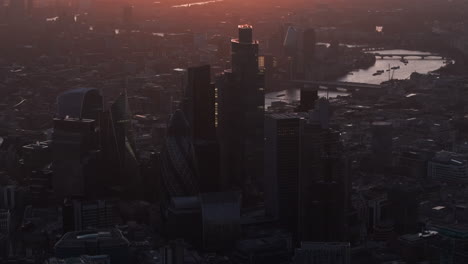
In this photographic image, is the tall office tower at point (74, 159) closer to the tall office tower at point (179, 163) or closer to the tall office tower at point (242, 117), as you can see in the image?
the tall office tower at point (179, 163)

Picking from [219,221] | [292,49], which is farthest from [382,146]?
[292,49]

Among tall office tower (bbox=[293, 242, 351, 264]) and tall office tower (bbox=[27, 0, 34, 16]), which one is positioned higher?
tall office tower (bbox=[27, 0, 34, 16])

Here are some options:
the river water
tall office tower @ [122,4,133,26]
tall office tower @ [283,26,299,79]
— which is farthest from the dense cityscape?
tall office tower @ [122,4,133,26]

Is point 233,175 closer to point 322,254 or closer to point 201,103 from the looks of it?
point 201,103

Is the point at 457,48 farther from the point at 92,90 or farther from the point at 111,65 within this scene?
the point at 92,90

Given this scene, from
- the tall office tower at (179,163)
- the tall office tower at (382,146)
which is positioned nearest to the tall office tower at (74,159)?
the tall office tower at (179,163)

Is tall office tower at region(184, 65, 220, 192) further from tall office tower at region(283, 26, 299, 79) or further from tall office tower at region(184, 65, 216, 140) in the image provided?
tall office tower at region(283, 26, 299, 79)
